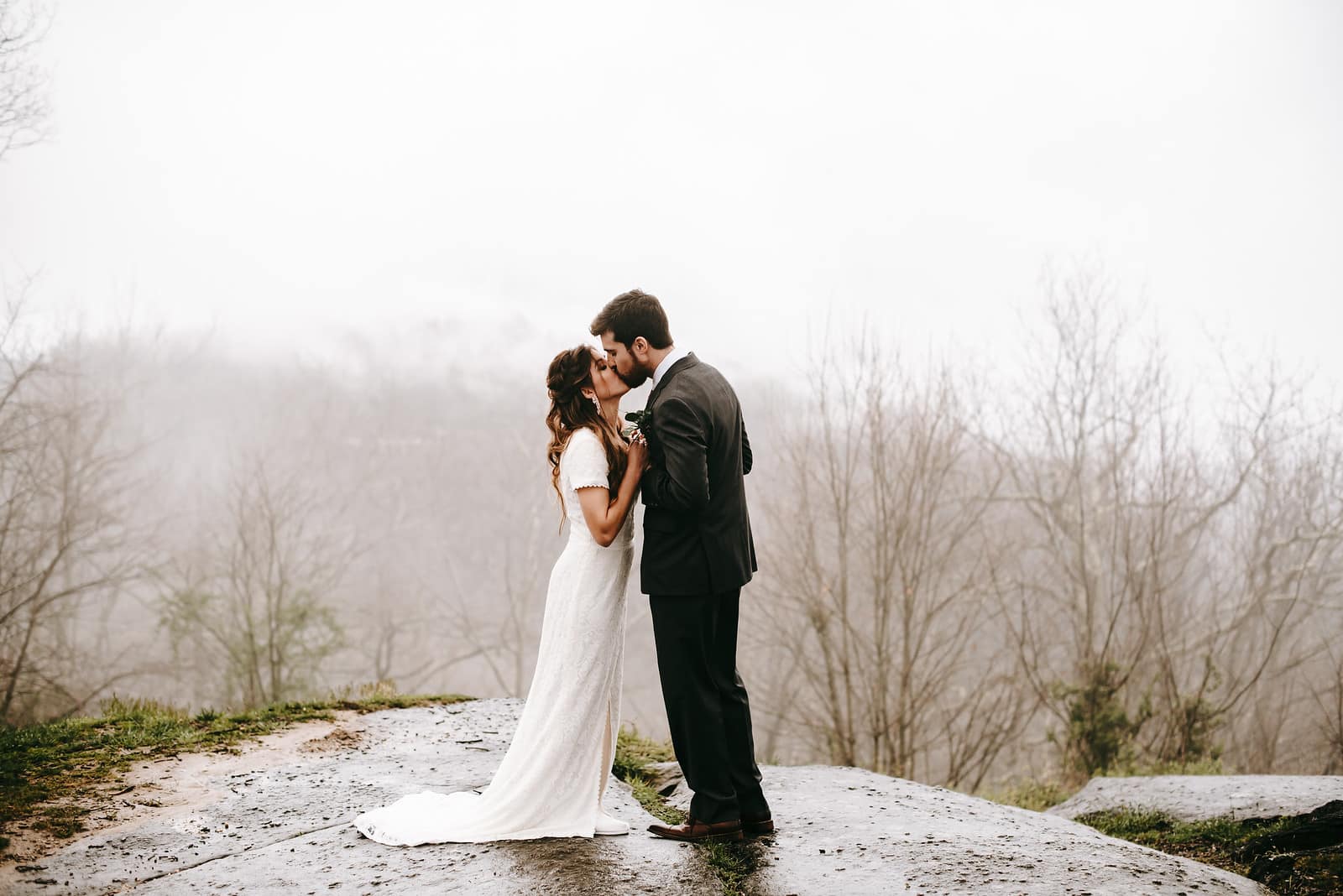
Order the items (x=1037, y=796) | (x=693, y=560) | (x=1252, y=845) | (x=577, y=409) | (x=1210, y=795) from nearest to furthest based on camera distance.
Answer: (x=693, y=560) → (x=577, y=409) → (x=1252, y=845) → (x=1210, y=795) → (x=1037, y=796)

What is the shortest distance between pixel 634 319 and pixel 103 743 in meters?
4.81

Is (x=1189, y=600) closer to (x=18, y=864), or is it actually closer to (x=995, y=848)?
(x=995, y=848)

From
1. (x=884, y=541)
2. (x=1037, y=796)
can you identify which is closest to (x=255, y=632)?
(x=884, y=541)

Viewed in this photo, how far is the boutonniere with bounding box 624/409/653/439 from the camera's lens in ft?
12.6

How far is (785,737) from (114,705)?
19.0 metres

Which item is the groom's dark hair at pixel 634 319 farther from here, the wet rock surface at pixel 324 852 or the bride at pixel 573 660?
the wet rock surface at pixel 324 852

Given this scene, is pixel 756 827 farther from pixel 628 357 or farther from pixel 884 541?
pixel 884 541

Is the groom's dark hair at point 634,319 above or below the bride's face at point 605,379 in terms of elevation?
above

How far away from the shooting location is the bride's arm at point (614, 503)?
153 inches

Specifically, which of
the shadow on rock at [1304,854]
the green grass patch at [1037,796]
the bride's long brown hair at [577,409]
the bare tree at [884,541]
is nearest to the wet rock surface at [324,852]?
the bride's long brown hair at [577,409]

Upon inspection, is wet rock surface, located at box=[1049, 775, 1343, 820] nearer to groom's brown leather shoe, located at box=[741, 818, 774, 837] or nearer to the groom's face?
groom's brown leather shoe, located at box=[741, 818, 774, 837]

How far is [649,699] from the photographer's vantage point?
2542 cm

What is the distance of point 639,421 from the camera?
12.8ft

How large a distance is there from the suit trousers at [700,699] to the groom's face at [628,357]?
3.23ft
